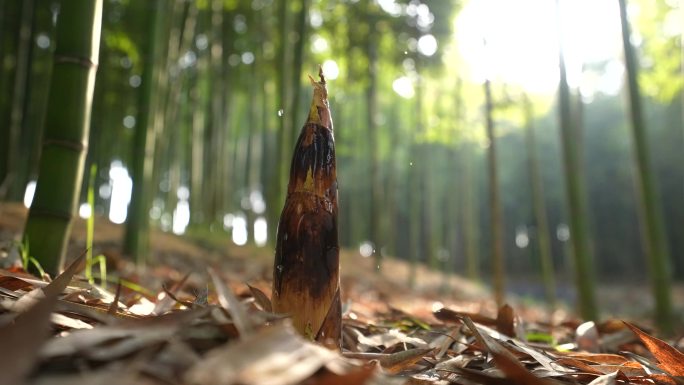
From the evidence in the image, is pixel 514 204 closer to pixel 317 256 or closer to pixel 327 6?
pixel 327 6

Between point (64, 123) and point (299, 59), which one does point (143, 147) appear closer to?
point (299, 59)

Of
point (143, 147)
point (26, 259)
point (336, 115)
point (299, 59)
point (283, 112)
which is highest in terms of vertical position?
point (336, 115)

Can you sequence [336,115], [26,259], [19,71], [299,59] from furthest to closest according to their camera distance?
[336,115]
[19,71]
[299,59]
[26,259]

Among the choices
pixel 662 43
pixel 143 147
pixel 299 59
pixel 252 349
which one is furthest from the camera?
pixel 662 43

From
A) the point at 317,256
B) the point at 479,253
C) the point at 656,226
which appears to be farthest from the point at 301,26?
the point at 479,253

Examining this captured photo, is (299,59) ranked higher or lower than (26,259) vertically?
higher

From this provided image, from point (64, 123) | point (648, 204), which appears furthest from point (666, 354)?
point (648, 204)

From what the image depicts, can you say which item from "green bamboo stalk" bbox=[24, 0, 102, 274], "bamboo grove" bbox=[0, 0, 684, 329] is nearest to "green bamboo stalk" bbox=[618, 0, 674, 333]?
"bamboo grove" bbox=[0, 0, 684, 329]
